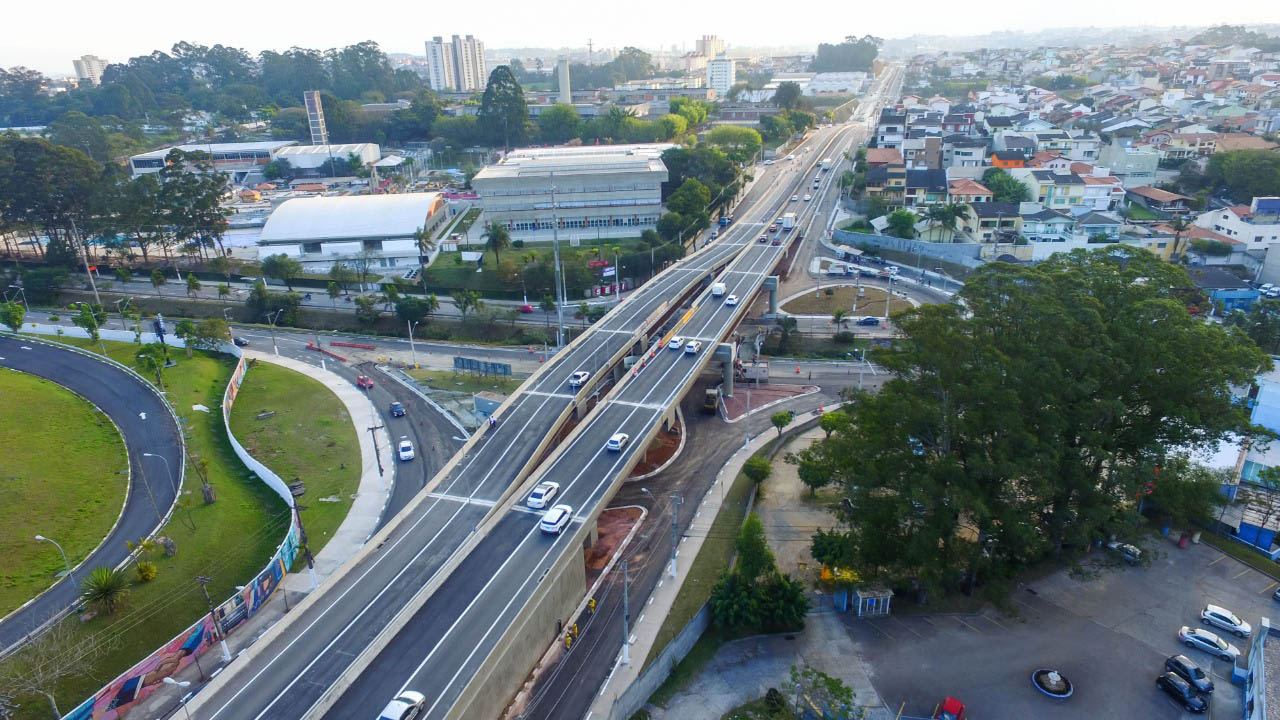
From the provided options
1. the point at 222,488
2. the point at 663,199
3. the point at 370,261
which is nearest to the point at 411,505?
the point at 222,488

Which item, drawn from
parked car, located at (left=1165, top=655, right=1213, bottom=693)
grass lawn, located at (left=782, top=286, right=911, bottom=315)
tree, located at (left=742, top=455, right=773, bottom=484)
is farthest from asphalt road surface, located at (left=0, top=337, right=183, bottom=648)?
grass lawn, located at (left=782, top=286, right=911, bottom=315)

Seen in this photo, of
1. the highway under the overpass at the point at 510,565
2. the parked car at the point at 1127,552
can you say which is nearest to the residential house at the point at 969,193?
the highway under the overpass at the point at 510,565

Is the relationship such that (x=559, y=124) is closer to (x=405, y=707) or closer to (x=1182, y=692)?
(x=405, y=707)

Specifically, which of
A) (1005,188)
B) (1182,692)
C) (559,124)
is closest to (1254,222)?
(1005,188)

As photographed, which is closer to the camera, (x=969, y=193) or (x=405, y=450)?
(x=405, y=450)

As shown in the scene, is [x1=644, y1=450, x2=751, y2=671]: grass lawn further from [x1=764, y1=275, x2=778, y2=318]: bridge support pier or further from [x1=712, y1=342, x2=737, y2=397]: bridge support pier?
[x1=764, y1=275, x2=778, y2=318]: bridge support pier

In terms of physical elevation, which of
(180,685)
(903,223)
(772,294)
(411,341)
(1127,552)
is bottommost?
(180,685)

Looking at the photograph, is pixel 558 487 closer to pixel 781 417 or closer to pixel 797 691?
pixel 797 691
